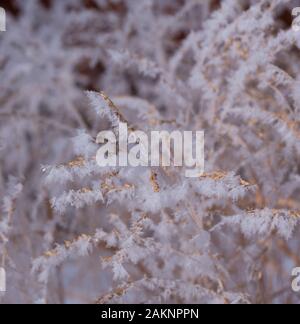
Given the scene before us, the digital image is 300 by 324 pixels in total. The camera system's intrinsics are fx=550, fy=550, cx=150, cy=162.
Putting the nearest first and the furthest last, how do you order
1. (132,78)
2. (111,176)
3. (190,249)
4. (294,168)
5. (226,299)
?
1. (111,176)
2. (226,299)
3. (190,249)
4. (294,168)
5. (132,78)

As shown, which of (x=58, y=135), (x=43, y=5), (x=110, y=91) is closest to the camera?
(x=58, y=135)

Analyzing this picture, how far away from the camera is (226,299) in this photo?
153 centimetres

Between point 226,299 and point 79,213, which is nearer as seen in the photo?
point 226,299

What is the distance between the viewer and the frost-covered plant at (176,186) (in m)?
1.36

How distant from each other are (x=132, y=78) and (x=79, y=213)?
1636 millimetres

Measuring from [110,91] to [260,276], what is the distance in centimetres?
173

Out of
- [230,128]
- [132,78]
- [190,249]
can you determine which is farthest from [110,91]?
[190,249]

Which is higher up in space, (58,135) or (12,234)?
(58,135)

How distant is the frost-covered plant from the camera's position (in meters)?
1.36

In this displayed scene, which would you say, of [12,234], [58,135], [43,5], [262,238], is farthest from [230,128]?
[43,5]

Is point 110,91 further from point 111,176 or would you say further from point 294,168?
point 111,176

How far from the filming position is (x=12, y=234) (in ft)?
6.25

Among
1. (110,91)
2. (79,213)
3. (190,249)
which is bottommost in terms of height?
(190,249)

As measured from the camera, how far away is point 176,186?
54.5 inches
